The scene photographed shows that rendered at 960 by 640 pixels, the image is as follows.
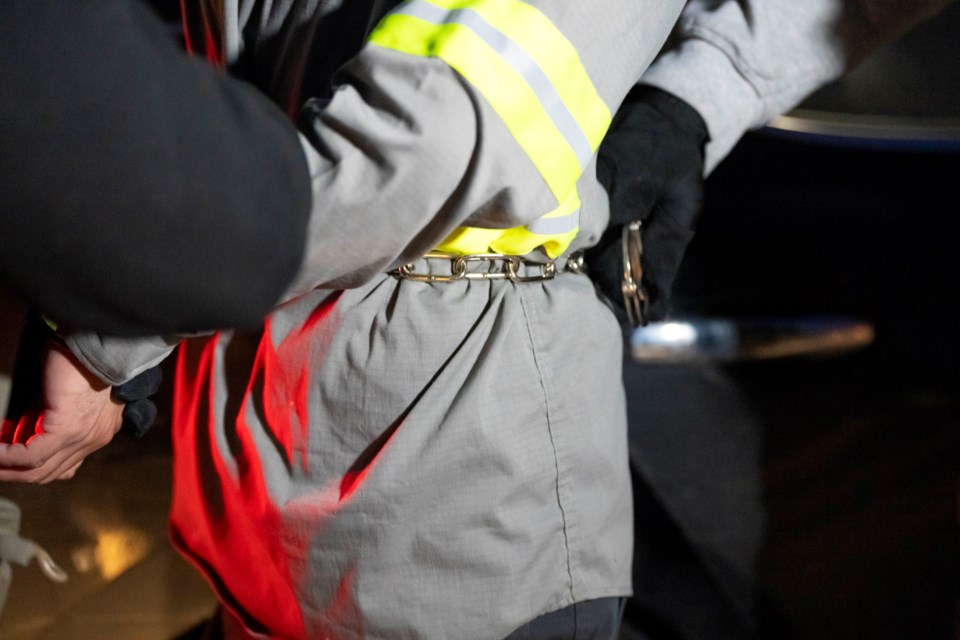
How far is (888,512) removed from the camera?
3.68 ft

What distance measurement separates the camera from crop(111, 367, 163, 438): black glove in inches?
→ 17.8

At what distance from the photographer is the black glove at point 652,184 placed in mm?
514

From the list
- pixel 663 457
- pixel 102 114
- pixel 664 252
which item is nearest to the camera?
pixel 102 114

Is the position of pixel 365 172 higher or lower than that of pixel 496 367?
higher

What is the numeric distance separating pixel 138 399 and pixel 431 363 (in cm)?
17

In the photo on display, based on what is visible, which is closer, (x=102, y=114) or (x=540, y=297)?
(x=102, y=114)

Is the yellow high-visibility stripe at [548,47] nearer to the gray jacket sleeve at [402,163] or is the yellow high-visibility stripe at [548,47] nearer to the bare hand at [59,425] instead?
the gray jacket sleeve at [402,163]

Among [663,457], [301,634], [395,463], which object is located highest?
[395,463]

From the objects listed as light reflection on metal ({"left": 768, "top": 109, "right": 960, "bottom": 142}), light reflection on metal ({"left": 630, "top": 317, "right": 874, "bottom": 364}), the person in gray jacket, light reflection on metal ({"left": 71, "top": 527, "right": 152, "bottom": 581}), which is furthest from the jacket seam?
light reflection on metal ({"left": 630, "top": 317, "right": 874, "bottom": 364})

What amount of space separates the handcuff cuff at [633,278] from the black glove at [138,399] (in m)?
0.27

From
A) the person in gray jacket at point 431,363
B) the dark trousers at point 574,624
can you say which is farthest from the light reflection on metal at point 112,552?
the dark trousers at point 574,624

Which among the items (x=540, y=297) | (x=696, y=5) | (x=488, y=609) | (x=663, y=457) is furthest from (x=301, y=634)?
(x=663, y=457)

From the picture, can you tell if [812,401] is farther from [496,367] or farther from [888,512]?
[496,367]

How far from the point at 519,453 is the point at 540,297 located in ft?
0.26
